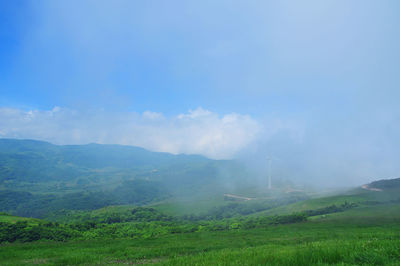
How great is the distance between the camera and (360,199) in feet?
400

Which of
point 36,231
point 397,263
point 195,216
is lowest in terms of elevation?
point 195,216

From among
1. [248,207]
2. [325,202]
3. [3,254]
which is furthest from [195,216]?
[3,254]

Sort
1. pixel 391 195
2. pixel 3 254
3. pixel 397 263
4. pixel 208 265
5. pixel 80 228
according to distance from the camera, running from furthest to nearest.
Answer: pixel 391 195
pixel 80 228
pixel 3 254
pixel 208 265
pixel 397 263

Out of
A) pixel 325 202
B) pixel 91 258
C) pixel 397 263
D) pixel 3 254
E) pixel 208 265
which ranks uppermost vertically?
pixel 397 263

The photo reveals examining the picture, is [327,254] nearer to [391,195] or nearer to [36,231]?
[36,231]

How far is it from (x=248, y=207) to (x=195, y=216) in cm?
3893

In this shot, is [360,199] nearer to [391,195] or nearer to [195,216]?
[391,195]

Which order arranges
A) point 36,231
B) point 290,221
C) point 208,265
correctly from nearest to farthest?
point 208,265
point 36,231
point 290,221

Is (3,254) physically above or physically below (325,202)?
above

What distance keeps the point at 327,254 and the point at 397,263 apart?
2.13 meters

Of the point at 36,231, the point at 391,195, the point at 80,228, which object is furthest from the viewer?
the point at 391,195

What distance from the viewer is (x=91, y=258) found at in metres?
15.9

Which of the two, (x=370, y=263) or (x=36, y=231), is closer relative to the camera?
(x=370, y=263)

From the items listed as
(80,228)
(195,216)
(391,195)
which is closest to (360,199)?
(391,195)
